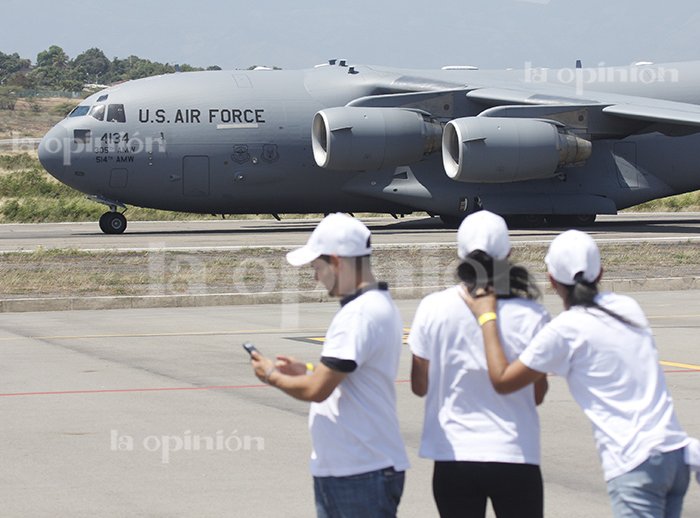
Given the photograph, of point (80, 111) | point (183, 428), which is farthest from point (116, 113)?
point (183, 428)

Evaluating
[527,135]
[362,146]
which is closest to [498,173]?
[527,135]

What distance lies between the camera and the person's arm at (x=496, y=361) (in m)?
5.40

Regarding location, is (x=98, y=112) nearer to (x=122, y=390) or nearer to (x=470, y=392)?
(x=122, y=390)

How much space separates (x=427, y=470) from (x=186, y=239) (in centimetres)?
2263

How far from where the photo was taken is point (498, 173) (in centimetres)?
3072

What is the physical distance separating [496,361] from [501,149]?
2547 cm

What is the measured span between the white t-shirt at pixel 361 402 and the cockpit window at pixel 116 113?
2707 cm

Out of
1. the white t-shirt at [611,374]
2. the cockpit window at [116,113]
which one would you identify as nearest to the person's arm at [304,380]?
the white t-shirt at [611,374]

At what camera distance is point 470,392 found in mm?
5527

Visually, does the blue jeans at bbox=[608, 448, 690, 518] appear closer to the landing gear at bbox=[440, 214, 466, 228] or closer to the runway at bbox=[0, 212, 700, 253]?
the runway at bbox=[0, 212, 700, 253]

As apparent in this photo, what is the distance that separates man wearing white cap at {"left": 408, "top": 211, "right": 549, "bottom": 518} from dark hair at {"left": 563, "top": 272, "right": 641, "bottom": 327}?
188mm

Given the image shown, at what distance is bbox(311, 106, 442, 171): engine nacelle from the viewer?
3072 cm
